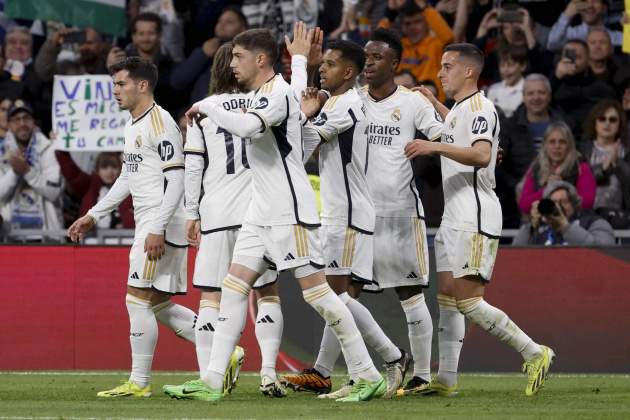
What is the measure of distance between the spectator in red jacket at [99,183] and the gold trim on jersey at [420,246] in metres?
5.58

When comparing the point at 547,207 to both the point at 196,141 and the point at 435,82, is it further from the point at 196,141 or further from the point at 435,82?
the point at 196,141

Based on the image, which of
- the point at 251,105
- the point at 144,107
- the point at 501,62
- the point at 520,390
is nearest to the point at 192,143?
Answer: the point at 144,107

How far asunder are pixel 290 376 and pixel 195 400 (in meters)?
1.23

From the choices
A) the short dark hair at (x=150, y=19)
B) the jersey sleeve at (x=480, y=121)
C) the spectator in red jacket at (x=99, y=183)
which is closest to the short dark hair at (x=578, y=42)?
the short dark hair at (x=150, y=19)

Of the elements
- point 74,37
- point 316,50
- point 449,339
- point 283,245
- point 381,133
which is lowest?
point 449,339

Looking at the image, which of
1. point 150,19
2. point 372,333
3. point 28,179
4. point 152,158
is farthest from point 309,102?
point 150,19

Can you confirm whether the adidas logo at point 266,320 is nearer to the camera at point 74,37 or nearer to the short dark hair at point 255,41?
the short dark hair at point 255,41

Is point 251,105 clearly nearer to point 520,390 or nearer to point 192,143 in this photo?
point 192,143

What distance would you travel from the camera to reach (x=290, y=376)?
960 centimetres

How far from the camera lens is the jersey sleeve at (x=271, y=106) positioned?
804cm

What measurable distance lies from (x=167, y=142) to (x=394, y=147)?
1.66 meters

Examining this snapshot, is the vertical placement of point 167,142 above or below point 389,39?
below

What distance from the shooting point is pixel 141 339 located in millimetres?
9258

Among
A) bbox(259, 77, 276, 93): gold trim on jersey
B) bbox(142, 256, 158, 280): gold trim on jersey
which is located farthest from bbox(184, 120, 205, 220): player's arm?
bbox(259, 77, 276, 93): gold trim on jersey
